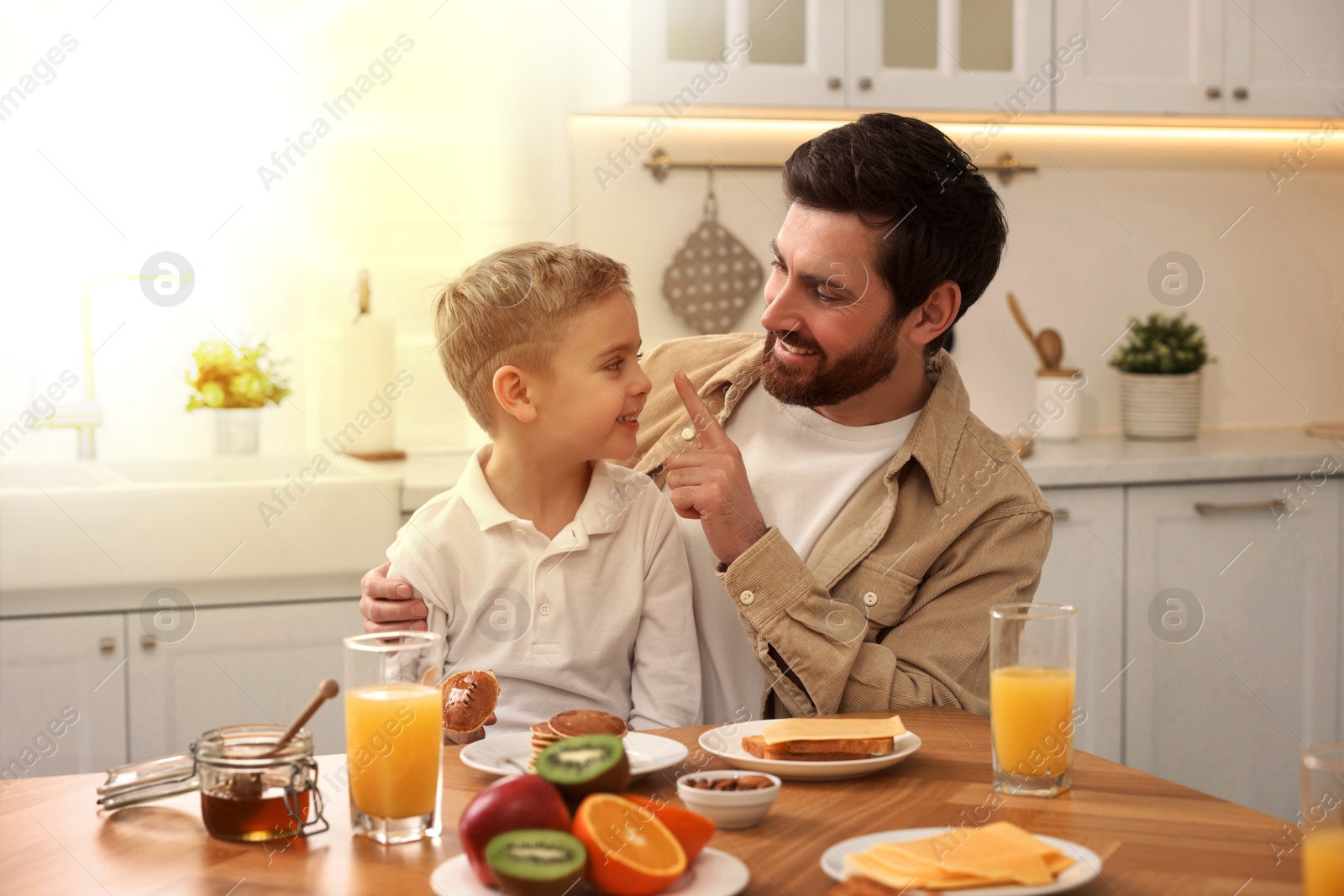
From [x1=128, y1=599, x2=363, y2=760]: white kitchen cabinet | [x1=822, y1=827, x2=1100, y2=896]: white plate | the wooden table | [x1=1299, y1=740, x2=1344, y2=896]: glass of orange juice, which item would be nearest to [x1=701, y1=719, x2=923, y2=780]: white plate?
the wooden table

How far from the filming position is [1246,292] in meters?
3.51

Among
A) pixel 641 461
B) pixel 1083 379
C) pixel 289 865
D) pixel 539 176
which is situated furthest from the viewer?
pixel 1083 379

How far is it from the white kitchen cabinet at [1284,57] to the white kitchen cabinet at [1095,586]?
109cm

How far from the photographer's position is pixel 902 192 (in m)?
1.69

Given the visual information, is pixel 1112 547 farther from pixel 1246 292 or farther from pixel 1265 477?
pixel 1246 292

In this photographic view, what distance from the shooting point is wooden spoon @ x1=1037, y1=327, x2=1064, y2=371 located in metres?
3.31

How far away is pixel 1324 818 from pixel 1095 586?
83.8 inches

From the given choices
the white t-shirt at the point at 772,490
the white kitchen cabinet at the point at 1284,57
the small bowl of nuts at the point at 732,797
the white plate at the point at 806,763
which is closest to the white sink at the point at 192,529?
the white t-shirt at the point at 772,490

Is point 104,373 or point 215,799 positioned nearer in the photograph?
point 215,799

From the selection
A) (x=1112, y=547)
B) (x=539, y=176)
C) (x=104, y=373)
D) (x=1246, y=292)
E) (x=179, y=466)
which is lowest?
(x=1112, y=547)

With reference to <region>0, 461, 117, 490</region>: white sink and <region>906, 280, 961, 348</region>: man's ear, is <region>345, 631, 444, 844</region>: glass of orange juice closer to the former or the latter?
<region>906, 280, 961, 348</region>: man's ear

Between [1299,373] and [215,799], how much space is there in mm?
3392

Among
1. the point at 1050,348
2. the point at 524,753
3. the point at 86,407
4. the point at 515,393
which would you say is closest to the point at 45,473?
the point at 86,407

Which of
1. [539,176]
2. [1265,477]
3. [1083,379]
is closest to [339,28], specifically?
[539,176]
